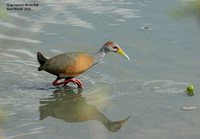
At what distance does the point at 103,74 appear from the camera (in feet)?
26.7

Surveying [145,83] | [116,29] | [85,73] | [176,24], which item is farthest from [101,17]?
[145,83]

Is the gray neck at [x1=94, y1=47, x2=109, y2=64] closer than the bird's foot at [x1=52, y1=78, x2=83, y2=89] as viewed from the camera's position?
No

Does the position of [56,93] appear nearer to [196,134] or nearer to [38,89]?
[38,89]

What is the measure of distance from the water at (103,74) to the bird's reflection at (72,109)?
0.04ft

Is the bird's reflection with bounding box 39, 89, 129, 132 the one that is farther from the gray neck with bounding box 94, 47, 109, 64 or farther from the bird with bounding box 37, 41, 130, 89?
the gray neck with bounding box 94, 47, 109, 64

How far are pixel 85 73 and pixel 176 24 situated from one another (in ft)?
9.49

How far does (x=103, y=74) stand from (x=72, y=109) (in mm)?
1433

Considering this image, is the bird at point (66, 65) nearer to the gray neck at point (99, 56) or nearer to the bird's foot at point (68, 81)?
the bird's foot at point (68, 81)

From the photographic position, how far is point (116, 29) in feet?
33.4

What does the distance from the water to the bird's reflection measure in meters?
0.01

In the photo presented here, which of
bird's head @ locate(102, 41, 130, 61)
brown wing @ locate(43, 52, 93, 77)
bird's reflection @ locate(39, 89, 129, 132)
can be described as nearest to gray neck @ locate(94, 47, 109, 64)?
bird's head @ locate(102, 41, 130, 61)

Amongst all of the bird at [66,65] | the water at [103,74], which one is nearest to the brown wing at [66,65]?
the bird at [66,65]

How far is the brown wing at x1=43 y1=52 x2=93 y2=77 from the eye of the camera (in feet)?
24.9

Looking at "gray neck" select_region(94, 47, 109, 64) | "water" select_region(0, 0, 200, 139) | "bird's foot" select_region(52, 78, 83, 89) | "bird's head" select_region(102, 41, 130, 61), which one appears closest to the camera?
"water" select_region(0, 0, 200, 139)
